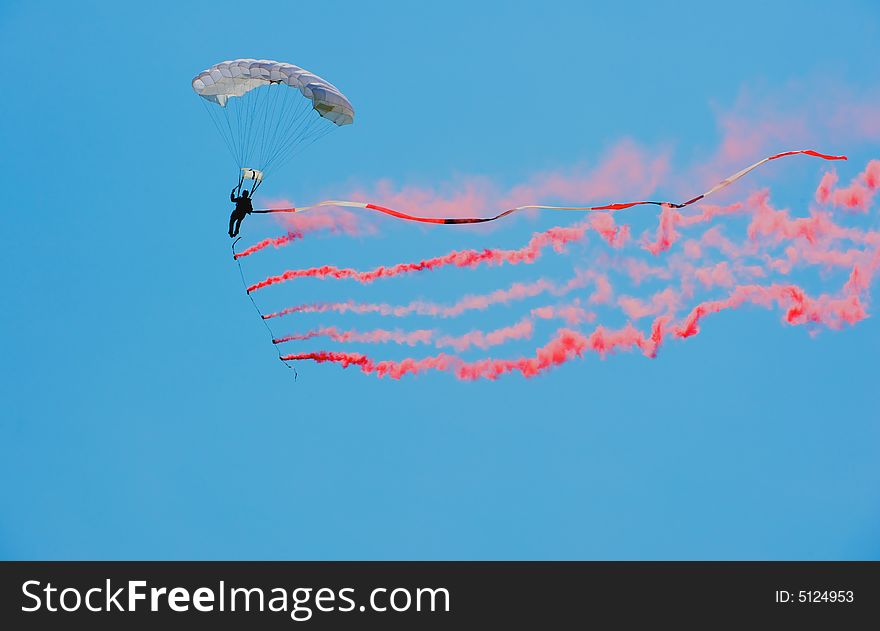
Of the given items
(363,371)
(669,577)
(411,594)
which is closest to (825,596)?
(669,577)

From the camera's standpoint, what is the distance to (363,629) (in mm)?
27250

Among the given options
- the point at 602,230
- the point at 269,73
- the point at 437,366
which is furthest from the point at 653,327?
the point at 269,73

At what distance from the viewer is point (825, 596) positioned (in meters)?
27.4

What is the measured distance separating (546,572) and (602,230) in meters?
6.44

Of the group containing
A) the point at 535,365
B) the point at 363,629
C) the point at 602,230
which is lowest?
the point at 363,629

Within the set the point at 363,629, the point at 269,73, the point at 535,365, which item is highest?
the point at 269,73

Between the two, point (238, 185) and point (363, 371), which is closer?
point (238, 185)

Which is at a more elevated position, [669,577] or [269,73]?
[269,73]

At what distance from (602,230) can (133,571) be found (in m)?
10.7

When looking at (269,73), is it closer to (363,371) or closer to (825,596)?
(363,371)

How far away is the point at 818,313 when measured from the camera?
93.2 ft

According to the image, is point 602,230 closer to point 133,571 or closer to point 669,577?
point 669,577

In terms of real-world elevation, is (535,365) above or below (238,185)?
below

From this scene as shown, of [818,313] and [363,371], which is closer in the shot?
[818,313]
